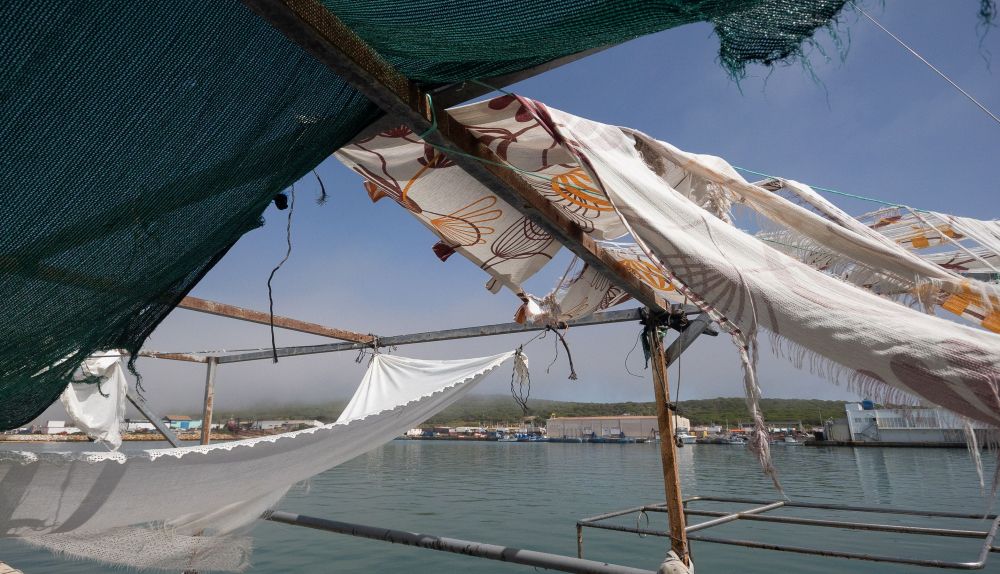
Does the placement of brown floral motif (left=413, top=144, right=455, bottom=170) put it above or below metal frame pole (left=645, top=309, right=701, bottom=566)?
above

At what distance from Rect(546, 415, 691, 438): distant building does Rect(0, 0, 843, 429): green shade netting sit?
184ft

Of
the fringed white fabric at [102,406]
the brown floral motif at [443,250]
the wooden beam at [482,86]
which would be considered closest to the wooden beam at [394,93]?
the wooden beam at [482,86]

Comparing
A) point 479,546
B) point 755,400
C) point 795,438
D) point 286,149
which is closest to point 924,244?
point 755,400

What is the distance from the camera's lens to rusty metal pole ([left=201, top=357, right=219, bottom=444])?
4.59 metres

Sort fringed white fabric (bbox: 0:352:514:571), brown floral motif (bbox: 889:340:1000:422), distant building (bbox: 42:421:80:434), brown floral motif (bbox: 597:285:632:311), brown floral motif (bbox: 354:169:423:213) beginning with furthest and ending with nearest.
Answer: distant building (bbox: 42:421:80:434) → brown floral motif (bbox: 597:285:632:311) → brown floral motif (bbox: 354:169:423:213) → fringed white fabric (bbox: 0:352:514:571) → brown floral motif (bbox: 889:340:1000:422)

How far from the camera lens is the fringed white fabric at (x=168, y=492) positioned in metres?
1.88

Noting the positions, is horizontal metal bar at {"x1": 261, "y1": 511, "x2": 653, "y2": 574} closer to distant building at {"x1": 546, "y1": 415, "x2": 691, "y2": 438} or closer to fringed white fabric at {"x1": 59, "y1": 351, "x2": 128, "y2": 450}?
fringed white fabric at {"x1": 59, "y1": 351, "x2": 128, "y2": 450}

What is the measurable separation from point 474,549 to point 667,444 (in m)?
1.20

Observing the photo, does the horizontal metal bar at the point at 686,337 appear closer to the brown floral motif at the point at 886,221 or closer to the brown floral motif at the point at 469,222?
the brown floral motif at the point at 886,221

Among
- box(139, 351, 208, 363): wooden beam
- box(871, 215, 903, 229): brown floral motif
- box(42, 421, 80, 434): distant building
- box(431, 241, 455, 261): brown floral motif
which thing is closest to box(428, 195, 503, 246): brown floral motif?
box(431, 241, 455, 261): brown floral motif

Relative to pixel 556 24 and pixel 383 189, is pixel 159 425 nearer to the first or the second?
pixel 383 189

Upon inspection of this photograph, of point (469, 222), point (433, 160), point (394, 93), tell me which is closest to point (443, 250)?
point (469, 222)

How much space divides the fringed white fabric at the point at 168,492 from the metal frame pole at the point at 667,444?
1.38 metres

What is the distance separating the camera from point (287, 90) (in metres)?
1.29
